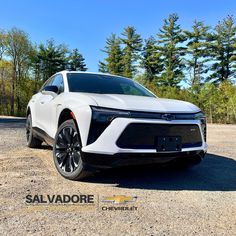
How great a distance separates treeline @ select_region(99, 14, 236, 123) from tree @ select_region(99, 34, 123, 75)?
0.52m

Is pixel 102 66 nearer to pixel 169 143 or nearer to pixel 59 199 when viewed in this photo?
pixel 169 143

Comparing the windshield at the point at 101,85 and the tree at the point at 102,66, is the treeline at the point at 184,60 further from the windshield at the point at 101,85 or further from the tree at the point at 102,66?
the windshield at the point at 101,85

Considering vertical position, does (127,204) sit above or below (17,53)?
below

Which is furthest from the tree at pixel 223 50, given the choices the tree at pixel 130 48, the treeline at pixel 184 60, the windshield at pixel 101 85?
the windshield at pixel 101 85

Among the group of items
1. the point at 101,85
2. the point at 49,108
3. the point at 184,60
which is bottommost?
the point at 49,108

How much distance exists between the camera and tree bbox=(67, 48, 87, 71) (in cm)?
4948

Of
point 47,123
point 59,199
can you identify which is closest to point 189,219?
point 59,199


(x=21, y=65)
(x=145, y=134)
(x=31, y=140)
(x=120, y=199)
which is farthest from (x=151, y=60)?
(x=120, y=199)

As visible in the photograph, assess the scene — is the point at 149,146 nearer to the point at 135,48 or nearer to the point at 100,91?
the point at 100,91

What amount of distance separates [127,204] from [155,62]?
3808 cm

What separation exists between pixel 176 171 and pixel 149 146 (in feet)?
4.09

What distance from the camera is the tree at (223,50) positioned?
112 ft

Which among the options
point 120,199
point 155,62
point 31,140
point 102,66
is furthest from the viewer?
point 102,66

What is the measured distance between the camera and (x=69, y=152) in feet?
11.7
